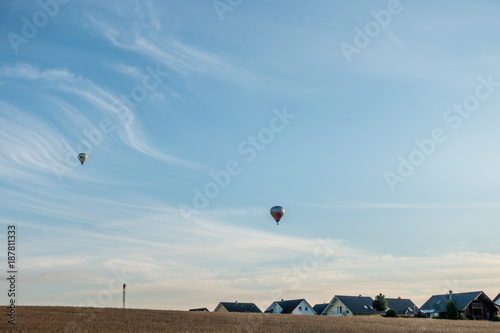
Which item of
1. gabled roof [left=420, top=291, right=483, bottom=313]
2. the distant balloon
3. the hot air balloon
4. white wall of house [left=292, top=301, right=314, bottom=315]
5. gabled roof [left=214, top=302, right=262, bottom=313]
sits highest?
the distant balloon

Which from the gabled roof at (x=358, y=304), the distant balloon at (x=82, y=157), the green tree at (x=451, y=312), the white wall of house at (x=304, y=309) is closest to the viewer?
the distant balloon at (x=82, y=157)

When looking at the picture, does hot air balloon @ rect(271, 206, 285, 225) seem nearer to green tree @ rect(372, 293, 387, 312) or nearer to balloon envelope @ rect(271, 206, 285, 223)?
balloon envelope @ rect(271, 206, 285, 223)

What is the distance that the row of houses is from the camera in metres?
79.8

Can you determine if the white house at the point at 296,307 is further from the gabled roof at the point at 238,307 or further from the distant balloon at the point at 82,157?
the distant balloon at the point at 82,157

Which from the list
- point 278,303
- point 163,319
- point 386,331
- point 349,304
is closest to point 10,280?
point 163,319

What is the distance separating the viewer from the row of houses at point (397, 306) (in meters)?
79.8

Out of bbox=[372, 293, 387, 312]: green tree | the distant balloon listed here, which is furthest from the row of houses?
the distant balloon

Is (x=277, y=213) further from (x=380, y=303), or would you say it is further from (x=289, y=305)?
(x=289, y=305)

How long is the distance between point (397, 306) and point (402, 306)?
4.25ft

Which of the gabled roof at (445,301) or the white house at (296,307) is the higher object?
the white house at (296,307)

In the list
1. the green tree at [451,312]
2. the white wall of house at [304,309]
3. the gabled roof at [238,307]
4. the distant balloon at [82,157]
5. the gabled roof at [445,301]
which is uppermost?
the distant balloon at [82,157]

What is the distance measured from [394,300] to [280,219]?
54517 millimetres

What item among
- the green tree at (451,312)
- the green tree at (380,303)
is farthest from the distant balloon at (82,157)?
the green tree at (451,312)

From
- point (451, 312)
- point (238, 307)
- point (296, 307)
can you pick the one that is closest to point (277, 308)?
point (296, 307)
